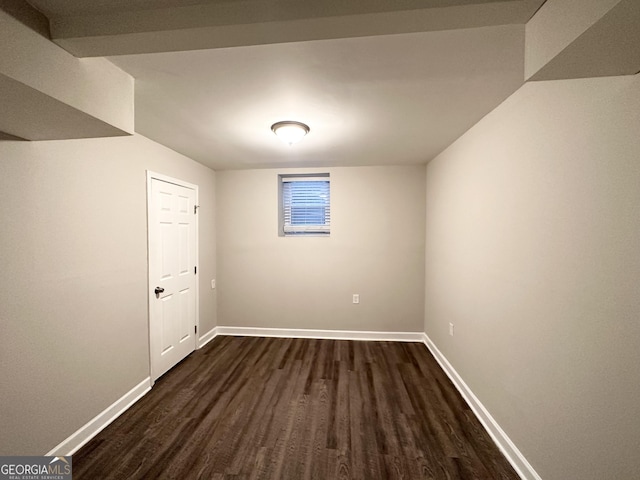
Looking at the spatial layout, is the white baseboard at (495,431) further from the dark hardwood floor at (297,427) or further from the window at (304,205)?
the window at (304,205)

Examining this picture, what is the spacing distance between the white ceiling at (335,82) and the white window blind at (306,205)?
1.25 m

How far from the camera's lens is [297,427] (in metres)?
1.98

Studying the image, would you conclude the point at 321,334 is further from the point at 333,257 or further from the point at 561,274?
the point at 561,274

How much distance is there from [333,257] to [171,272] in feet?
6.48

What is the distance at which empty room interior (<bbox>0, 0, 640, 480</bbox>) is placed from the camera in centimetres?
99

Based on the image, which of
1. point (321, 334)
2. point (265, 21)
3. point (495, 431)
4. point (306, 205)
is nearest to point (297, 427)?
point (495, 431)

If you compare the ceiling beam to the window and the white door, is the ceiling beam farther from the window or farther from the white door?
the window

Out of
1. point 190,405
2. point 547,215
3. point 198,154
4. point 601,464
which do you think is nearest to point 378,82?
point 547,215

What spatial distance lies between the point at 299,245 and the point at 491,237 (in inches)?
93.0

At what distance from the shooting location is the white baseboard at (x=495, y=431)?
155 centimetres

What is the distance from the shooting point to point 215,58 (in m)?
1.34

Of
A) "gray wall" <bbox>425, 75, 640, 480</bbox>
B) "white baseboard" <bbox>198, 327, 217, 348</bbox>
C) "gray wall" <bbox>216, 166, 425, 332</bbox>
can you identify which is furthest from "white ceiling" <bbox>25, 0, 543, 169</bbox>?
"white baseboard" <bbox>198, 327, 217, 348</bbox>

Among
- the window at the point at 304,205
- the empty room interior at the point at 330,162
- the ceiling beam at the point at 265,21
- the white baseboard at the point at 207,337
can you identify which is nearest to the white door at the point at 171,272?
the empty room interior at the point at 330,162

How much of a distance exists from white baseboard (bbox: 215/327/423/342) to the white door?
67 centimetres
